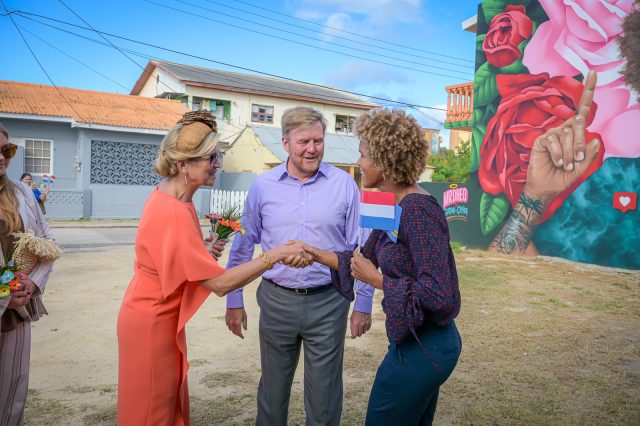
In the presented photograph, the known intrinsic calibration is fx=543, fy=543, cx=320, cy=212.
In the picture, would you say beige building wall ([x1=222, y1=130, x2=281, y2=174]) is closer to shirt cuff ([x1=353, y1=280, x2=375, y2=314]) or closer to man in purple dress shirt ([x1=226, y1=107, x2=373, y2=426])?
man in purple dress shirt ([x1=226, y1=107, x2=373, y2=426])

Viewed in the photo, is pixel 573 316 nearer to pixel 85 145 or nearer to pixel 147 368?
pixel 147 368

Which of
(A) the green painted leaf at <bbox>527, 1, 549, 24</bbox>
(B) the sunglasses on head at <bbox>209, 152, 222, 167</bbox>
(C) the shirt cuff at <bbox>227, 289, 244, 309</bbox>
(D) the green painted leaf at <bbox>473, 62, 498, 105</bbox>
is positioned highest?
(A) the green painted leaf at <bbox>527, 1, 549, 24</bbox>

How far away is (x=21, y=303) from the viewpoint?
9.97 feet

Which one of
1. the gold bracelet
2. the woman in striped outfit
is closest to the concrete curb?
the woman in striped outfit

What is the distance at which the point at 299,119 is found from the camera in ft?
11.5

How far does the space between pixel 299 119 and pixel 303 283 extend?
3.44 feet

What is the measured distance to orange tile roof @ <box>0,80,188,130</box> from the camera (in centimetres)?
2090

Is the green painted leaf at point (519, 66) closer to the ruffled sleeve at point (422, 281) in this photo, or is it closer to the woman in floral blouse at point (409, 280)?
the woman in floral blouse at point (409, 280)

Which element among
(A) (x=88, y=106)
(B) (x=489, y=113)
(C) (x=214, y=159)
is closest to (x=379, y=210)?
(C) (x=214, y=159)

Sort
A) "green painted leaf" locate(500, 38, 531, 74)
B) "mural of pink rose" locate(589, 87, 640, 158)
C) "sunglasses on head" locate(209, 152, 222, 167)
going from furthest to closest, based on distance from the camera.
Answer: "green painted leaf" locate(500, 38, 531, 74)
"mural of pink rose" locate(589, 87, 640, 158)
"sunglasses on head" locate(209, 152, 222, 167)

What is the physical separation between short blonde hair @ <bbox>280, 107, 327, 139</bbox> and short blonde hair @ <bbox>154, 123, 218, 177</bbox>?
2.78 ft

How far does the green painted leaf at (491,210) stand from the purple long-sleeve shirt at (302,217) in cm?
1231

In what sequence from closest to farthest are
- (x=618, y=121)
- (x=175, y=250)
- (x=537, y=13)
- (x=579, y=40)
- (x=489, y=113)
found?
(x=175, y=250) → (x=618, y=121) → (x=579, y=40) → (x=537, y=13) → (x=489, y=113)

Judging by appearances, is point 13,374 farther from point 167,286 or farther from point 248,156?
point 248,156
